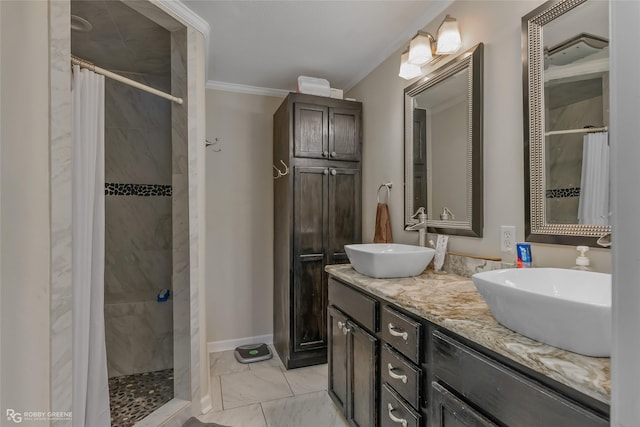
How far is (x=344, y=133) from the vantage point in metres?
2.70

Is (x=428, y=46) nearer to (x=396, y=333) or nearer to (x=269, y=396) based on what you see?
(x=396, y=333)

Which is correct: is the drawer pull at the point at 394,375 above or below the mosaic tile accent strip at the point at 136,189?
below

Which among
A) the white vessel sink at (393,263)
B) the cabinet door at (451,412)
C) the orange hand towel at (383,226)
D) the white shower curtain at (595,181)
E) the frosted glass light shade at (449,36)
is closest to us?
the cabinet door at (451,412)

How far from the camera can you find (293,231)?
2.52 metres

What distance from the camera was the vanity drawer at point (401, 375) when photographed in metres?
1.14

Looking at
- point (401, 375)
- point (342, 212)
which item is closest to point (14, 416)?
point (401, 375)

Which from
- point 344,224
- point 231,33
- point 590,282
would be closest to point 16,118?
point 231,33

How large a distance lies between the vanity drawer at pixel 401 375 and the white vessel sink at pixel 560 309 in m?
0.43

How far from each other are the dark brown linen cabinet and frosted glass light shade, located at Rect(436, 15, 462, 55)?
1.12 m

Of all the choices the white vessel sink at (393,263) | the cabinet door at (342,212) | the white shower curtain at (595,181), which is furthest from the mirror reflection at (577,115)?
the cabinet door at (342,212)

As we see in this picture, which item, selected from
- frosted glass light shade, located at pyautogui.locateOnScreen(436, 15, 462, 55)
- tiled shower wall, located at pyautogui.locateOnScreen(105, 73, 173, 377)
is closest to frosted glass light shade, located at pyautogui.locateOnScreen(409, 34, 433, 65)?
frosted glass light shade, located at pyautogui.locateOnScreen(436, 15, 462, 55)

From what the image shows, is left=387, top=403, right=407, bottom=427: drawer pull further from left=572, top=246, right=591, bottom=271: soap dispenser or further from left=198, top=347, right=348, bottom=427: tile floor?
left=572, top=246, right=591, bottom=271: soap dispenser

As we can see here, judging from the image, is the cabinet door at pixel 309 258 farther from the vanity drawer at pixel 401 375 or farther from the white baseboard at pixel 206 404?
the vanity drawer at pixel 401 375

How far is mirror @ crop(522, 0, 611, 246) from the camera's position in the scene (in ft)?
3.60
